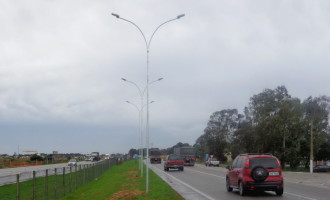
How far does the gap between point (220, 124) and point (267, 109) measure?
131 ft

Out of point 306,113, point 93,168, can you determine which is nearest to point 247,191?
point 93,168

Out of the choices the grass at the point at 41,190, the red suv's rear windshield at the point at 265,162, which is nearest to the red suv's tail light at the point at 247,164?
the red suv's rear windshield at the point at 265,162

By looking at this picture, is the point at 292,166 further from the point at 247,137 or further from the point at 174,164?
the point at 174,164

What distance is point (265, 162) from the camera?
20.0 metres

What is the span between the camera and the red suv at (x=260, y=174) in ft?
63.9

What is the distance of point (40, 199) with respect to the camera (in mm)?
21609

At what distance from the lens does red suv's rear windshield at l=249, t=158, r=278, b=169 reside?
19.9 meters

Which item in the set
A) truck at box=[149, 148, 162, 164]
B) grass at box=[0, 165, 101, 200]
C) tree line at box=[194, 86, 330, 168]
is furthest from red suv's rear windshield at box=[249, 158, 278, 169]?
truck at box=[149, 148, 162, 164]

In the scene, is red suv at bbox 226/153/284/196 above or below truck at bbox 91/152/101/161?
above

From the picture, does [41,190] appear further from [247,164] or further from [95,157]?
[95,157]

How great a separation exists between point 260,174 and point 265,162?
76 cm

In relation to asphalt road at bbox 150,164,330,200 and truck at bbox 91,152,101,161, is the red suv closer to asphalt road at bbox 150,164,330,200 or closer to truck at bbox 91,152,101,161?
asphalt road at bbox 150,164,330,200

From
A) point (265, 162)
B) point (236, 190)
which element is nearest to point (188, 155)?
point (236, 190)

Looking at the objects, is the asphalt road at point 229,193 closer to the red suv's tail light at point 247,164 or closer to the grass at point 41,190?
the red suv's tail light at point 247,164
